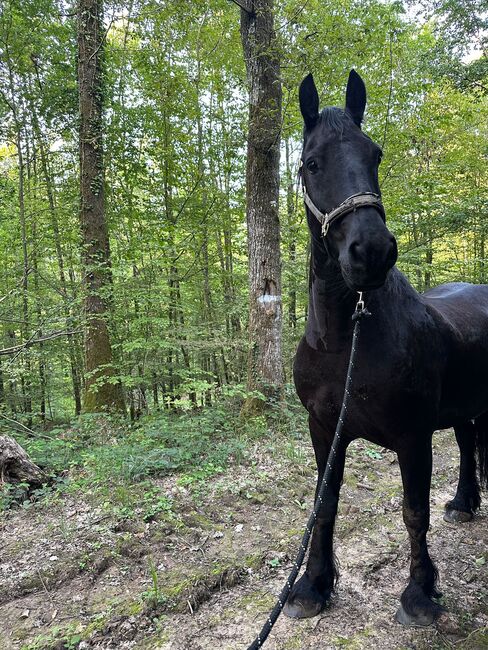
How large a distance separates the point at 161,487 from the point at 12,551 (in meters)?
1.39

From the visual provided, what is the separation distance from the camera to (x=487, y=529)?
324 cm

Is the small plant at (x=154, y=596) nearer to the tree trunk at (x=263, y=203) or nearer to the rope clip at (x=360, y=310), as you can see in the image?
the rope clip at (x=360, y=310)

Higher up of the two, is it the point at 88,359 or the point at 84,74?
the point at 84,74

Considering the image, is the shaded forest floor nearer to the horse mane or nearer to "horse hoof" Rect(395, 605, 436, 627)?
"horse hoof" Rect(395, 605, 436, 627)

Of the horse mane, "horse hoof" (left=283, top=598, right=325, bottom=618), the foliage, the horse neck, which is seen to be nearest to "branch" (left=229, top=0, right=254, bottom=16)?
the foliage

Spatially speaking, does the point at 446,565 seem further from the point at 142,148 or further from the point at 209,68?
the point at 209,68

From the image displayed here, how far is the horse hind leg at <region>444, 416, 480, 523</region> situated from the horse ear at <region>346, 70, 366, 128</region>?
2729 millimetres

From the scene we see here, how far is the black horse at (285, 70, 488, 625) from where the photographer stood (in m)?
1.71

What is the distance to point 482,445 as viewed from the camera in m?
3.47

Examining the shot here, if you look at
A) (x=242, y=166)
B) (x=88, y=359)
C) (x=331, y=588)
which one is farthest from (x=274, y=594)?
(x=242, y=166)

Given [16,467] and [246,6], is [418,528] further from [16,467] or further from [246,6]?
[246,6]

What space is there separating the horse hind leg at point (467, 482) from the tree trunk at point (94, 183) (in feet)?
19.8

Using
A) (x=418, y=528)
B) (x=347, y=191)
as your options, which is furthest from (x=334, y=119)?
(x=418, y=528)

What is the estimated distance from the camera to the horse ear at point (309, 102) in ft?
6.59
